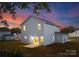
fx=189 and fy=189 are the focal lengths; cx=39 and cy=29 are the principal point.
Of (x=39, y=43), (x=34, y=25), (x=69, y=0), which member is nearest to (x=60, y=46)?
(x=39, y=43)

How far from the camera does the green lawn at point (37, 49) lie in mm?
Result: 1903

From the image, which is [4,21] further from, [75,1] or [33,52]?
[75,1]

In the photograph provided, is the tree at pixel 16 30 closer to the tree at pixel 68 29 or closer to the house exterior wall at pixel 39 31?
the house exterior wall at pixel 39 31

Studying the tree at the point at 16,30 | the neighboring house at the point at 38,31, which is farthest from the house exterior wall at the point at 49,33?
the tree at the point at 16,30

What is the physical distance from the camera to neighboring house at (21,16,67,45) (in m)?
1.91

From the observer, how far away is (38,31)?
1918mm

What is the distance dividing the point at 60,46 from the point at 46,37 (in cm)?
17

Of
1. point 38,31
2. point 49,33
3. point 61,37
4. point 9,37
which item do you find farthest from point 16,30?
point 61,37

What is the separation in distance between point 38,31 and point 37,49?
0.60ft

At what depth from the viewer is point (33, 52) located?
1.92m

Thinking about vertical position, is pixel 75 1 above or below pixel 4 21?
above

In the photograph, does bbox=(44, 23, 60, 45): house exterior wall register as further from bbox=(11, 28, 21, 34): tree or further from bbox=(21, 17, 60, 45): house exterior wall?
bbox=(11, 28, 21, 34): tree

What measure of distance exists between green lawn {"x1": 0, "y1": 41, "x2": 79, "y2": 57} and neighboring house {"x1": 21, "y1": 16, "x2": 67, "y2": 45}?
0.06 meters

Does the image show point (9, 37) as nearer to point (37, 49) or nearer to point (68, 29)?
point (37, 49)
